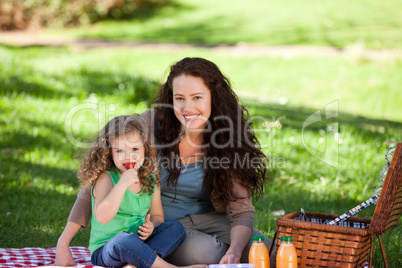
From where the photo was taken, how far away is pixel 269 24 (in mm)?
18312

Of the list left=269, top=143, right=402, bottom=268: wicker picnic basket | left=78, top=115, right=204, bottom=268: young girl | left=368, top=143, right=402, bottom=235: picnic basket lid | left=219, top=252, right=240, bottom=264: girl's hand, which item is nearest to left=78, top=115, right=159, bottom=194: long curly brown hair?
left=78, top=115, right=204, bottom=268: young girl

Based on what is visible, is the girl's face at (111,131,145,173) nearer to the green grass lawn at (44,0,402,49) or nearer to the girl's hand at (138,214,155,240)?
the girl's hand at (138,214,155,240)

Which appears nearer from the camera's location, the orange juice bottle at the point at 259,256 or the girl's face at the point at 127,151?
the orange juice bottle at the point at 259,256

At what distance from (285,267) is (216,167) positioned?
79 cm

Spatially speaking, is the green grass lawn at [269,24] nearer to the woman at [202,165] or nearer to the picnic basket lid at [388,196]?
the woman at [202,165]

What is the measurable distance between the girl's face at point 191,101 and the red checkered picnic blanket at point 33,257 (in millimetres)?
1072

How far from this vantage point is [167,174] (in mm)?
3340

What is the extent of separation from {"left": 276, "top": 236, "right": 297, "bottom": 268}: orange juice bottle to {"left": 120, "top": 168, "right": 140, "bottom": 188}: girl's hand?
0.84m

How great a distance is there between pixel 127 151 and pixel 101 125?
3639 mm

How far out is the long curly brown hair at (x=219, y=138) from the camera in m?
3.23

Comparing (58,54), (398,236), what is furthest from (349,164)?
(58,54)

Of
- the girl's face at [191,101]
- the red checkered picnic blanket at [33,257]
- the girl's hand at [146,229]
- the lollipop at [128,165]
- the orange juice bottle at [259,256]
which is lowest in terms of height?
the red checkered picnic blanket at [33,257]

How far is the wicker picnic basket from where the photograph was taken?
8.81 ft

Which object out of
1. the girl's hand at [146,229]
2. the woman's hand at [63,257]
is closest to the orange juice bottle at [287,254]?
the girl's hand at [146,229]
